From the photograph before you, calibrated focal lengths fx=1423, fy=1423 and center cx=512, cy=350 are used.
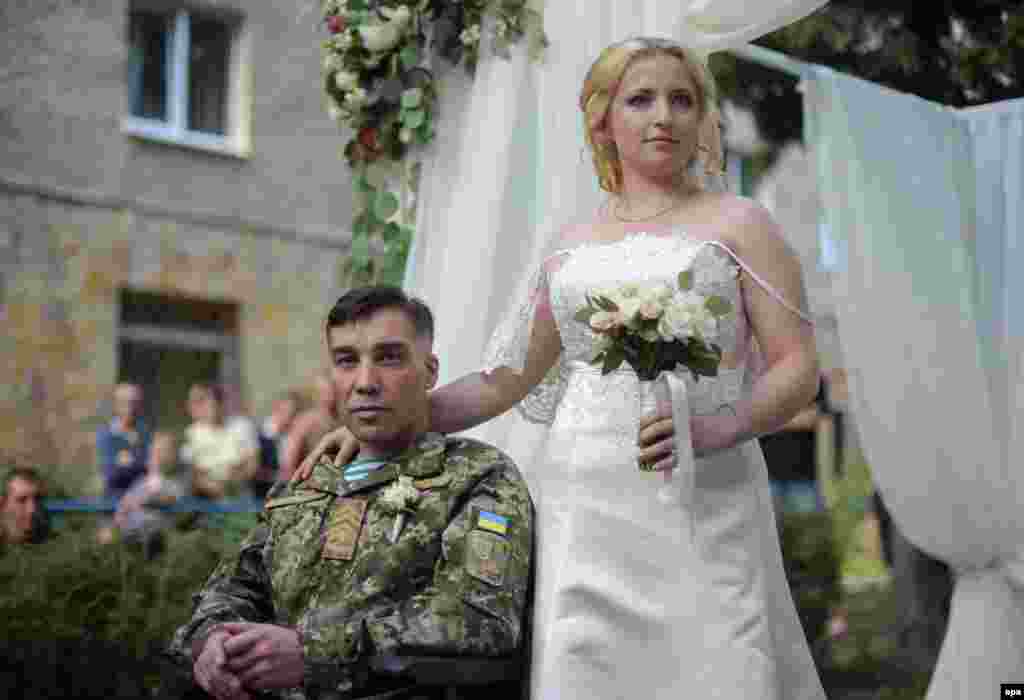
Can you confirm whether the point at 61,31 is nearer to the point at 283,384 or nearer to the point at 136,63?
the point at 136,63

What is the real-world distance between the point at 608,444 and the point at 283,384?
10.6m

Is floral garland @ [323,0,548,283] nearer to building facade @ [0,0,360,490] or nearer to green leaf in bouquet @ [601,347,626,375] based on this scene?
green leaf in bouquet @ [601,347,626,375]

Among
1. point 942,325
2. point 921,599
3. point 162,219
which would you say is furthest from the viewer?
point 162,219

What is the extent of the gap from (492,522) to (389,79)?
6.31ft

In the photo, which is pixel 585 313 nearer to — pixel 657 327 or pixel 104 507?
pixel 657 327

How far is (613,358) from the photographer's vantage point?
2732mm

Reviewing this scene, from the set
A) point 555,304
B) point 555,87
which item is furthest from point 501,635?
point 555,87

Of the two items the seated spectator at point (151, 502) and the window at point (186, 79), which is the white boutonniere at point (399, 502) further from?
the window at point (186, 79)

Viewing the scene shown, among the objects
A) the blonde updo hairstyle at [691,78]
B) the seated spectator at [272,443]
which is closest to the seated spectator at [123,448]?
the seated spectator at [272,443]

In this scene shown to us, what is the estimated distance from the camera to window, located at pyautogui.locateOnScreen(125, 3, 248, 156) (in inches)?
498

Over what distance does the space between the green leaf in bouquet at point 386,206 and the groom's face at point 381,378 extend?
135cm

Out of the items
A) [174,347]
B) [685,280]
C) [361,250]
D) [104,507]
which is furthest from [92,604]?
[174,347]

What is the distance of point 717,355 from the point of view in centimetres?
274

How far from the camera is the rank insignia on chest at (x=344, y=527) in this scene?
3.13 m
